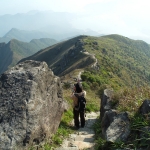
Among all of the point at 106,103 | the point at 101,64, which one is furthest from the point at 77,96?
the point at 101,64

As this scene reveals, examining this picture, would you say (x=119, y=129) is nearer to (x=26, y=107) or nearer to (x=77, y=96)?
(x=26, y=107)

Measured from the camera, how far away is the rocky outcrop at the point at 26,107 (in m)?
7.14

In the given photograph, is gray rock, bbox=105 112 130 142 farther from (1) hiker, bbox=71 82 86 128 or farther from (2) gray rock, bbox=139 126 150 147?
(1) hiker, bbox=71 82 86 128

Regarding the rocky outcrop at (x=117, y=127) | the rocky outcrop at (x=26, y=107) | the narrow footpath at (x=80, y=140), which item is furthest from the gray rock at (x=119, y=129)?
the rocky outcrop at (x=26, y=107)

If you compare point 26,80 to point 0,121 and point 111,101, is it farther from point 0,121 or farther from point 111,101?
point 111,101

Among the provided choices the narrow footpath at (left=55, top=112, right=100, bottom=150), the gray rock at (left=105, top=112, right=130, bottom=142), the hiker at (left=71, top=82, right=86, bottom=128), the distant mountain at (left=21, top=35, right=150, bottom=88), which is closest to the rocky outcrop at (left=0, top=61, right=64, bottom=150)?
the narrow footpath at (left=55, top=112, right=100, bottom=150)

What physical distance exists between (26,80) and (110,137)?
141 inches

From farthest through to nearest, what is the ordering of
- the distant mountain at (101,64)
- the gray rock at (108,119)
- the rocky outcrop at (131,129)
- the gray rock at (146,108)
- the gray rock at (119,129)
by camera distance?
the distant mountain at (101,64) → the gray rock at (108,119) → the gray rock at (146,108) → the gray rock at (119,129) → the rocky outcrop at (131,129)

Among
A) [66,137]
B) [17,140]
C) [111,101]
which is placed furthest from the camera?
[111,101]

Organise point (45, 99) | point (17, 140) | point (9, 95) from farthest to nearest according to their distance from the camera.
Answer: point (45, 99)
point (9, 95)
point (17, 140)

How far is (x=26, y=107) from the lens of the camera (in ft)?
25.7

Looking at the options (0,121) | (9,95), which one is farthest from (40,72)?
(0,121)

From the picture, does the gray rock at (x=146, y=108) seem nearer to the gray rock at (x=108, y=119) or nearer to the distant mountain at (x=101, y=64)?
the gray rock at (x=108, y=119)

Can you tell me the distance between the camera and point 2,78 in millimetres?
8938
